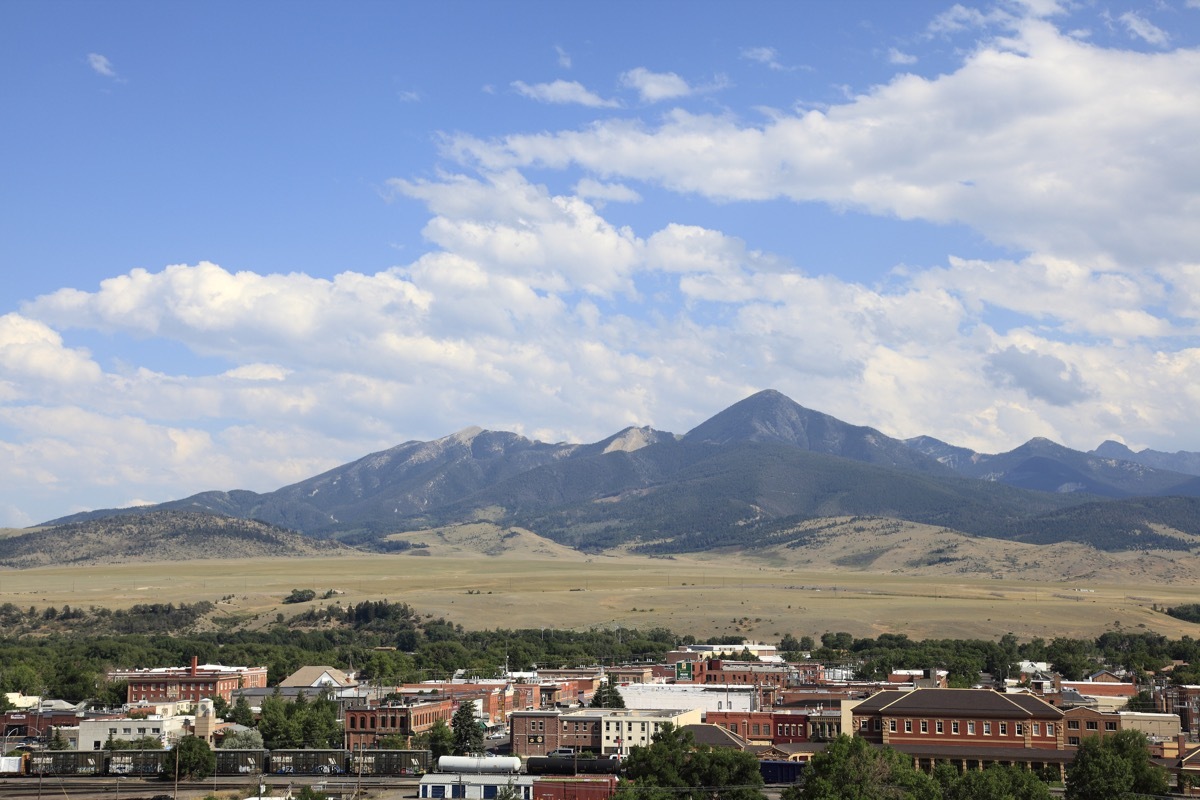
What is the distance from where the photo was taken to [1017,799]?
86750mm

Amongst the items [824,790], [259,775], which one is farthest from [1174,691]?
[259,775]

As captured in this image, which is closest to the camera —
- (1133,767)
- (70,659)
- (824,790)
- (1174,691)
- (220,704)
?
(824,790)

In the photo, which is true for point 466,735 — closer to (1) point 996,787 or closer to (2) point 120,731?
(2) point 120,731

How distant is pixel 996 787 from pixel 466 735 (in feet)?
163

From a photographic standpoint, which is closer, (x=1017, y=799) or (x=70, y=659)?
(x=1017, y=799)

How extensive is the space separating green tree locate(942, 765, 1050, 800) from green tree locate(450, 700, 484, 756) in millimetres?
43089

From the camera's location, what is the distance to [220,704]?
150 m

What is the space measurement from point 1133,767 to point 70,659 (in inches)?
5360

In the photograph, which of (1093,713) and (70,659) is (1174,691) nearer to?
(1093,713)

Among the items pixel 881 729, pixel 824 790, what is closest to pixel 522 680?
pixel 881 729

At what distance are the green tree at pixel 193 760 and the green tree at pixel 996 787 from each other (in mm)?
56024

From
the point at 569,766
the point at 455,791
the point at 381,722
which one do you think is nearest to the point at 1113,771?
the point at 569,766

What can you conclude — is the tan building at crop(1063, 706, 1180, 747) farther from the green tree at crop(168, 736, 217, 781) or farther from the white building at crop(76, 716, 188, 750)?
the white building at crop(76, 716, 188, 750)

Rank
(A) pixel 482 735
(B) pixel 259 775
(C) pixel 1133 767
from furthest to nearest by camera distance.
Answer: (A) pixel 482 735 < (B) pixel 259 775 < (C) pixel 1133 767
